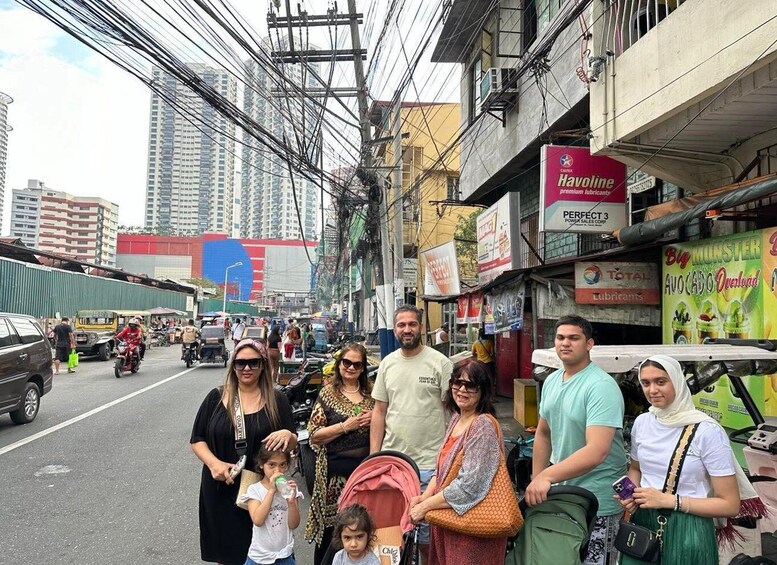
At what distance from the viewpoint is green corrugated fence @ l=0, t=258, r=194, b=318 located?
70.0 ft

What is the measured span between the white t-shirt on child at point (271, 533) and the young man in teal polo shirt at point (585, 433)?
1257mm

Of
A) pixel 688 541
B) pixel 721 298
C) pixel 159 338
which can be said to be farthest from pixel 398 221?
pixel 159 338

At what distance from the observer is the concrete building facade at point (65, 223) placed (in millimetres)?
127375

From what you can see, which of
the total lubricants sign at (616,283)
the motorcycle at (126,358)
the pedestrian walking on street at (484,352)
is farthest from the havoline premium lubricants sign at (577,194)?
the motorcycle at (126,358)

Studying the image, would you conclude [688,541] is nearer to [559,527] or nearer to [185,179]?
[559,527]

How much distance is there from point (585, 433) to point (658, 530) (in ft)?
1.65

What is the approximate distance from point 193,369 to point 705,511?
1856cm

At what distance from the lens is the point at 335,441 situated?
3.54 m

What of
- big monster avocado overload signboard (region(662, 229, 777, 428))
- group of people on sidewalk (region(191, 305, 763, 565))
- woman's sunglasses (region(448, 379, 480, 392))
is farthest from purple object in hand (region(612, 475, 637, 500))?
big monster avocado overload signboard (region(662, 229, 777, 428))

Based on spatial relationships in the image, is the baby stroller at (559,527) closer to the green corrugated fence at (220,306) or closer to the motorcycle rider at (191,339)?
the motorcycle rider at (191,339)

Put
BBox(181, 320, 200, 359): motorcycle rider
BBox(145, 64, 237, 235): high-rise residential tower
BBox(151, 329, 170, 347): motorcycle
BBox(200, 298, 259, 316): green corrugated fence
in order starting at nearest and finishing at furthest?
BBox(181, 320, 200, 359): motorcycle rider, BBox(151, 329, 170, 347): motorcycle, BBox(200, 298, 259, 316): green corrugated fence, BBox(145, 64, 237, 235): high-rise residential tower

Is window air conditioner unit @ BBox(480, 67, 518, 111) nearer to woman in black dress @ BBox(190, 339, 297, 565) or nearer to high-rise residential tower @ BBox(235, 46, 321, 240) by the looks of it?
high-rise residential tower @ BBox(235, 46, 321, 240)

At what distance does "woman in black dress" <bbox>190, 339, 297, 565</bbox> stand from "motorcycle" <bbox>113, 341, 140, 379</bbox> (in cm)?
1438

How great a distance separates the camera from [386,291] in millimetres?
12438
